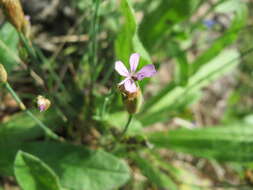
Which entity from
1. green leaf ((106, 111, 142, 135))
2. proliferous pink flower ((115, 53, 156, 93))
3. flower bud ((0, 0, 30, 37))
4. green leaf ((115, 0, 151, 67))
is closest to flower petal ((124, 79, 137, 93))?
proliferous pink flower ((115, 53, 156, 93))

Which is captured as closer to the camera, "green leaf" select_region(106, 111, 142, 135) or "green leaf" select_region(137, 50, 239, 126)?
"green leaf" select_region(106, 111, 142, 135)

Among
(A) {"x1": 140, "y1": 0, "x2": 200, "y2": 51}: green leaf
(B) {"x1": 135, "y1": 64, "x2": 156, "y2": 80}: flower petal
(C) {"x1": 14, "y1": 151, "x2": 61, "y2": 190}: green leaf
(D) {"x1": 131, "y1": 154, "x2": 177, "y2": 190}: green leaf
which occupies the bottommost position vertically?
(D) {"x1": 131, "y1": 154, "x2": 177, "y2": 190}: green leaf

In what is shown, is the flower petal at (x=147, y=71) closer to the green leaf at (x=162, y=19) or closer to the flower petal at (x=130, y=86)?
the flower petal at (x=130, y=86)

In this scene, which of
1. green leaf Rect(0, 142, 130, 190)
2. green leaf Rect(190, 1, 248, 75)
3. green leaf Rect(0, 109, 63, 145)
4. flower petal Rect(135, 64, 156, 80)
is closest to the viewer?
flower petal Rect(135, 64, 156, 80)

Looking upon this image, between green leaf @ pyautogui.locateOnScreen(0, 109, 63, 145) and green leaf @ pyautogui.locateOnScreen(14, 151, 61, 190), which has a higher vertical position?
green leaf @ pyautogui.locateOnScreen(0, 109, 63, 145)

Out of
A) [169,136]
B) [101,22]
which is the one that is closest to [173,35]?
[101,22]

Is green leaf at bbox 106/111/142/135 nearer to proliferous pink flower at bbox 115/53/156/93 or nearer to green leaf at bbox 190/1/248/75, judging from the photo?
green leaf at bbox 190/1/248/75
